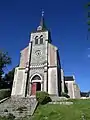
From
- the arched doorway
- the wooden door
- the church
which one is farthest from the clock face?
the wooden door

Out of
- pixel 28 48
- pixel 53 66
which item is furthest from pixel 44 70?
pixel 28 48

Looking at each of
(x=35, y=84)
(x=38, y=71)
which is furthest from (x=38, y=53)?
(x=35, y=84)

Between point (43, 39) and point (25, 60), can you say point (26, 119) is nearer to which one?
point (25, 60)

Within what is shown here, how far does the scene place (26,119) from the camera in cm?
Result: 1323

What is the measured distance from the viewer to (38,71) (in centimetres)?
3183

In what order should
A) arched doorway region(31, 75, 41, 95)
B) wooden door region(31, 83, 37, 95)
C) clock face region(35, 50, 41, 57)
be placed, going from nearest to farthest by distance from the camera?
1. wooden door region(31, 83, 37, 95)
2. arched doorway region(31, 75, 41, 95)
3. clock face region(35, 50, 41, 57)

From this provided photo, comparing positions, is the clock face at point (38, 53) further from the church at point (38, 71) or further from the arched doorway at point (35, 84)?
the arched doorway at point (35, 84)

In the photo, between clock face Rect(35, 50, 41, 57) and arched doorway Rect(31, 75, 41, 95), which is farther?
clock face Rect(35, 50, 41, 57)

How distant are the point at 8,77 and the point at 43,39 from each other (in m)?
18.1

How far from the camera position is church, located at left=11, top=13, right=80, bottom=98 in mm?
29562

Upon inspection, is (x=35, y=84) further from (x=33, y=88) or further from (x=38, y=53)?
(x=38, y=53)

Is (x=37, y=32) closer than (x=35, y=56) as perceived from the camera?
No

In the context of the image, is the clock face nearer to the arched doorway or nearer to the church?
the church

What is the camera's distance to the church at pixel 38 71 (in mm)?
29562
